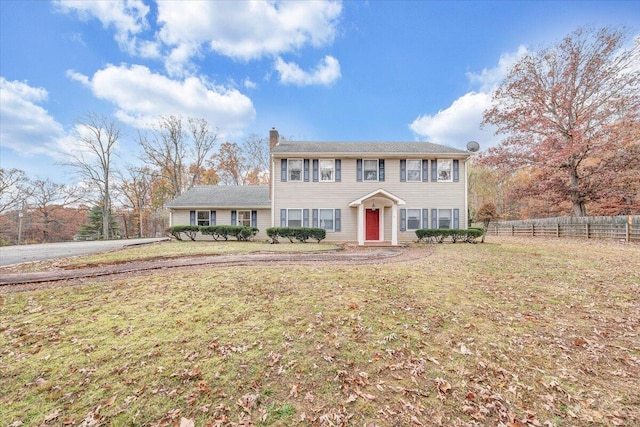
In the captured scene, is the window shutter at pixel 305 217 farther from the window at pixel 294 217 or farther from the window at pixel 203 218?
the window at pixel 203 218

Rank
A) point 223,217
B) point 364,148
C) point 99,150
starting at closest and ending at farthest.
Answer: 1. point 364,148
2. point 223,217
3. point 99,150

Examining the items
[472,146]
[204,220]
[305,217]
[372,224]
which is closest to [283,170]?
[305,217]

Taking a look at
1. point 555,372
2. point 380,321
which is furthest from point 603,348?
point 380,321

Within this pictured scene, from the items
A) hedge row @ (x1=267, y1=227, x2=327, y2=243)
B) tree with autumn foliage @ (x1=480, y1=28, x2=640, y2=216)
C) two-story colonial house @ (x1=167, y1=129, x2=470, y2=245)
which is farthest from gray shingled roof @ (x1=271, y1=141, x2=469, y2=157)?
tree with autumn foliage @ (x1=480, y1=28, x2=640, y2=216)

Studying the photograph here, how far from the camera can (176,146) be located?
3247 centimetres

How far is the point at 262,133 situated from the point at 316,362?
112ft

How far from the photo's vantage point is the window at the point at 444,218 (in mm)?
17672

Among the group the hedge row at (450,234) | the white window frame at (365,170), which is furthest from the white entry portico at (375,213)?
the hedge row at (450,234)

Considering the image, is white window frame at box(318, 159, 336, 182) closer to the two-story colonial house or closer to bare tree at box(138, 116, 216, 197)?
the two-story colonial house

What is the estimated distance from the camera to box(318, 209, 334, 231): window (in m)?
17.8

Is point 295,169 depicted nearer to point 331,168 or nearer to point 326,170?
point 326,170

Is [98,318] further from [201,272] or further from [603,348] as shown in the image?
[603,348]

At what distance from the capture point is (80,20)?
546 inches

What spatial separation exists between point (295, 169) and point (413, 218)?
827 cm
